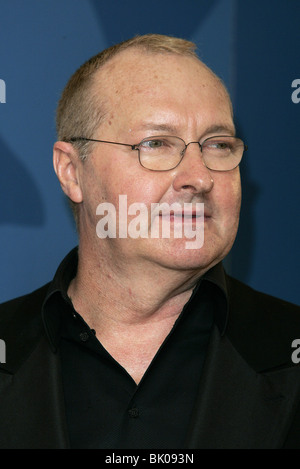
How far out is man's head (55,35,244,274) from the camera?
1.72 m

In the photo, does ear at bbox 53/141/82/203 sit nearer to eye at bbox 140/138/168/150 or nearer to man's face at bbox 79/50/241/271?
man's face at bbox 79/50/241/271

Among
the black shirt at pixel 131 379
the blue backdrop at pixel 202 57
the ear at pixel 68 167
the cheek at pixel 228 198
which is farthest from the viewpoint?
the blue backdrop at pixel 202 57

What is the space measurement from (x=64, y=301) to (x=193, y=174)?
20.5 inches

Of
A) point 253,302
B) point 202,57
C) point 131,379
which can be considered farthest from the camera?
point 202,57

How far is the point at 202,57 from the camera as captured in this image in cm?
225

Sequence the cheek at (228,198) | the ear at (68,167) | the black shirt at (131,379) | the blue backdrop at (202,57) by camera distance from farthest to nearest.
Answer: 1. the blue backdrop at (202,57)
2. the ear at (68,167)
3. the cheek at (228,198)
4. the black shirt at (131,379)

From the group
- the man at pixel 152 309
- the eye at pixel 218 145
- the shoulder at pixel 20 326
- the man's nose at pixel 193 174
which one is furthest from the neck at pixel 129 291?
the eye at pixel 218 145

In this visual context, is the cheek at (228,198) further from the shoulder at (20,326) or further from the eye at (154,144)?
the shoulder at (20,326)

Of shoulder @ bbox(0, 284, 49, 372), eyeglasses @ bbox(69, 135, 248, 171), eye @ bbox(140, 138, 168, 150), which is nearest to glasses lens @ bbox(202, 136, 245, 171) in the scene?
eyeglasses @ bbox(69, 135, 248, 171)

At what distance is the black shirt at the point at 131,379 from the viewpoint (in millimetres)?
1659

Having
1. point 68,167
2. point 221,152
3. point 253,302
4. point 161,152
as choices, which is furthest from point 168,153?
point 253,302

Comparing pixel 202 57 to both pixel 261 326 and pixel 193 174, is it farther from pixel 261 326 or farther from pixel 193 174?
pixel 261 326

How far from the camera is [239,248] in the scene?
232cm
